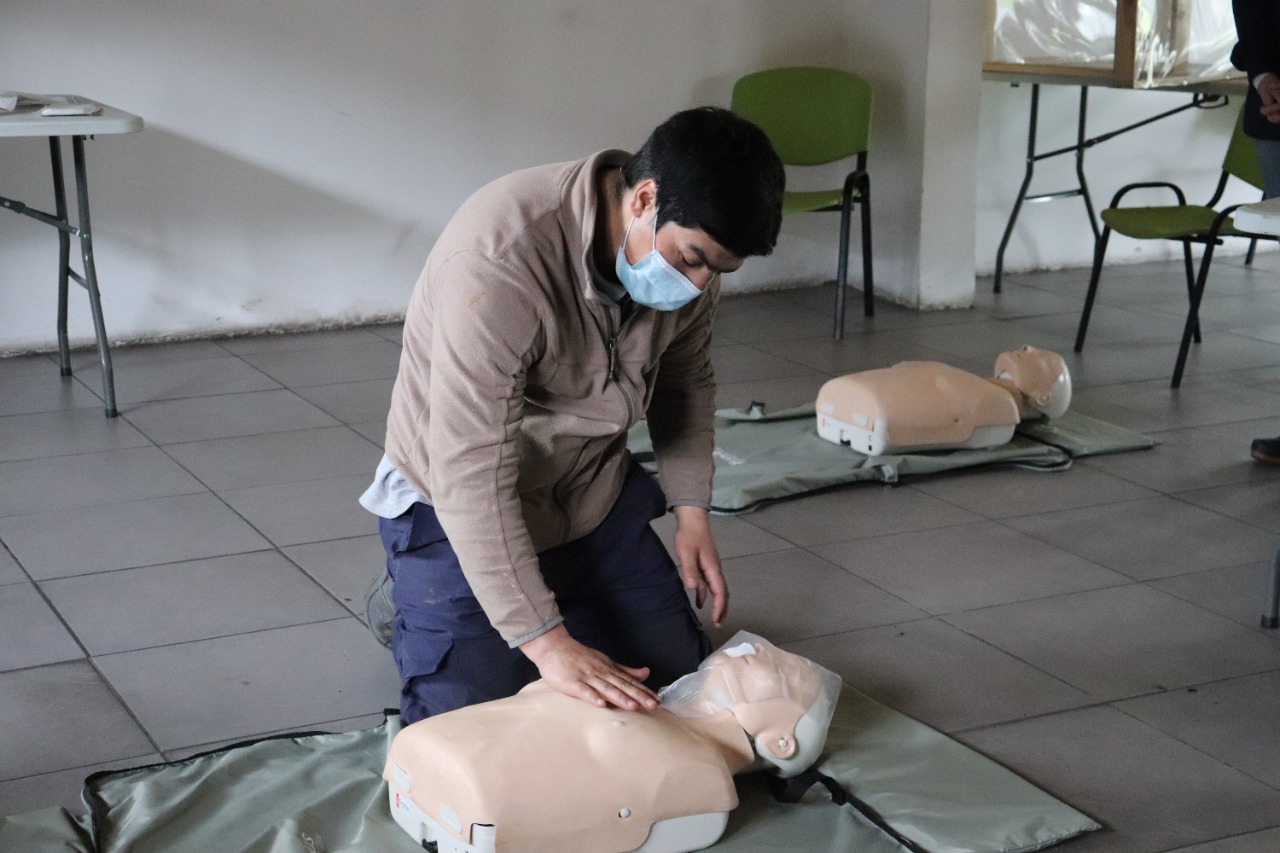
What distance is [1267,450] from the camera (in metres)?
3.38

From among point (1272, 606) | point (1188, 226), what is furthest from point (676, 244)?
point (1188, 226)

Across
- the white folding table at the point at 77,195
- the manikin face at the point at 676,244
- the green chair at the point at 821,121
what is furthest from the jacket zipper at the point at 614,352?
the green chair at the point at 821,121

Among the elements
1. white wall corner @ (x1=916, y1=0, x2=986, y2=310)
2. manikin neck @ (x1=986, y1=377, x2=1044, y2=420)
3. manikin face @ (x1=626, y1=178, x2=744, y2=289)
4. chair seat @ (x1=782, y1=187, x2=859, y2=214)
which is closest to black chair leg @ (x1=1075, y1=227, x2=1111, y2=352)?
white wall corner @ (x1=916, y1=0, x2=986, y2=310)

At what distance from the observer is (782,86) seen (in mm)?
4930

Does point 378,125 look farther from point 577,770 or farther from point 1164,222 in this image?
point 577,770

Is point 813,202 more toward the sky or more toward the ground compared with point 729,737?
more toward the sky

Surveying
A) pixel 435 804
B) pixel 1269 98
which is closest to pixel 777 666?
pixel 435 804

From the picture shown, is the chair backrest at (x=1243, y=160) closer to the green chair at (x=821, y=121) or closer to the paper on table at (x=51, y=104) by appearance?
the green chair at (x=821, y=121)

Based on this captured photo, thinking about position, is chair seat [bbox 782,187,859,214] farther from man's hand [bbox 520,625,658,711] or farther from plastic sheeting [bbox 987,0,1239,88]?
man's hand [bbox 520,625,658,711]

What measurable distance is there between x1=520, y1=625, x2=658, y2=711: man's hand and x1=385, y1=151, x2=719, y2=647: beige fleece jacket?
0.02 meters

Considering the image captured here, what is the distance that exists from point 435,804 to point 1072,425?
236 centimetres

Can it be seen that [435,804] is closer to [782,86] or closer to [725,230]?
[725,230]

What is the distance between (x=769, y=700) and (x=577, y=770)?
31cm

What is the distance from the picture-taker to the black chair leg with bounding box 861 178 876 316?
4.68 m
